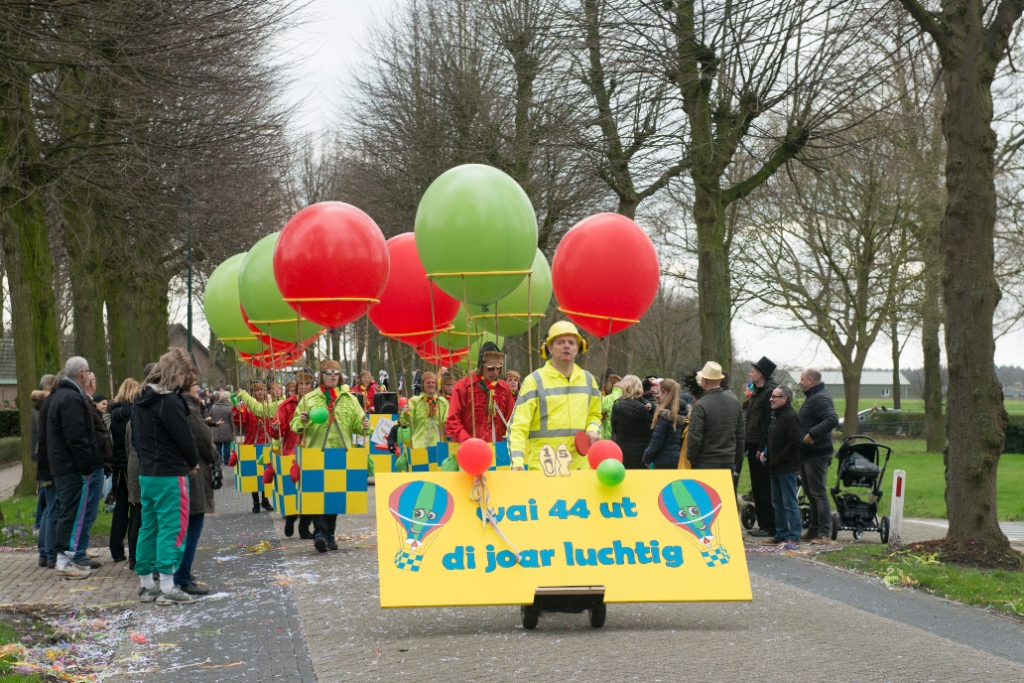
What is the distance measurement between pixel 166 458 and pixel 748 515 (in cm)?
677

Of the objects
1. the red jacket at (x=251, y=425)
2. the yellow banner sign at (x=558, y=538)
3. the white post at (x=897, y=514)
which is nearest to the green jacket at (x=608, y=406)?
the white post at (x=897, y=514)

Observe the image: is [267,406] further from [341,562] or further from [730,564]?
[730,564]

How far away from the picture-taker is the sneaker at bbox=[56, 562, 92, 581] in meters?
10.0

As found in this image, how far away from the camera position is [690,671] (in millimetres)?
5934

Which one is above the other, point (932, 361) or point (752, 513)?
point (932, 361)

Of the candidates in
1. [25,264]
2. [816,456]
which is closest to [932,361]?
[816,456]

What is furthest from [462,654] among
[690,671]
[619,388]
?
[619,388]

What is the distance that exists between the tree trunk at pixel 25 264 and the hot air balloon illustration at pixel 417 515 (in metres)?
9.65

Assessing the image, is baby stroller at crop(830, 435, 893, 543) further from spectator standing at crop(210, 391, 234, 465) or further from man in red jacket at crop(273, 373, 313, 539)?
spectator standing at crop(210, 391, 234, 465)

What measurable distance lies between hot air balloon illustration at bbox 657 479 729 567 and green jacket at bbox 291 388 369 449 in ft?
15.6

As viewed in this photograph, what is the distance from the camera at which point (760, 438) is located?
12.1 m

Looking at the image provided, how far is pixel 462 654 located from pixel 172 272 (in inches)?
1044

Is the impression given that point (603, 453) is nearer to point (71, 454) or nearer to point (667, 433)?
point (667, 433)

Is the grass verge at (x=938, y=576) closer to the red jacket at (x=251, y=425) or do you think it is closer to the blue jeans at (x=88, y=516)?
the blue jeans at (x=88, y=516)
